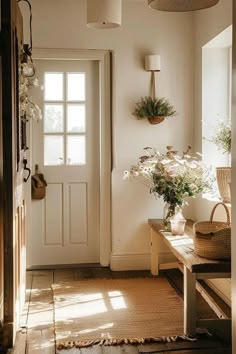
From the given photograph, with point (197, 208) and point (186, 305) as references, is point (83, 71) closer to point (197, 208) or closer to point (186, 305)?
point (197, 208)

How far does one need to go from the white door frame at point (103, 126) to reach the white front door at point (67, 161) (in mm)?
123

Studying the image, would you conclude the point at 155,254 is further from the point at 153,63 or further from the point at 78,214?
the point at 153,63

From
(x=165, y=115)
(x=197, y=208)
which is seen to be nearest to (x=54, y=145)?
(x=165, y=115)

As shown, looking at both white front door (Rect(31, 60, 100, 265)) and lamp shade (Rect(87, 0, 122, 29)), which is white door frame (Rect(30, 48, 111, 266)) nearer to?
white front door (Rect(31, 60, 100, 265))

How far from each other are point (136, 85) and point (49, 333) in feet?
8.20

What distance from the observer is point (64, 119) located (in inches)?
197

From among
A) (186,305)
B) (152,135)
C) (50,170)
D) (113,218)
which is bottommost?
(186,305)

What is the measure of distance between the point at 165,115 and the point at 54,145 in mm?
1103

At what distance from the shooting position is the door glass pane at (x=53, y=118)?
4.97 metres

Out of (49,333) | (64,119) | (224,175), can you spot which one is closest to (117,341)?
(49,333)

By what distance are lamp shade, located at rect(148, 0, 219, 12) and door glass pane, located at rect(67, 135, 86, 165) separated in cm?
258

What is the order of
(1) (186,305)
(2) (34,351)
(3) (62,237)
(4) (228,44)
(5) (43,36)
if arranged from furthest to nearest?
(3) (62,237) < (5) (43,36) < (4) (228,44) < (1) (186,305) < (2) (34,351)

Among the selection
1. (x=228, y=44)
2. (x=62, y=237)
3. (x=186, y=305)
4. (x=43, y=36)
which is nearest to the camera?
(x=186, y=305)

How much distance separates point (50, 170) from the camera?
498cm
